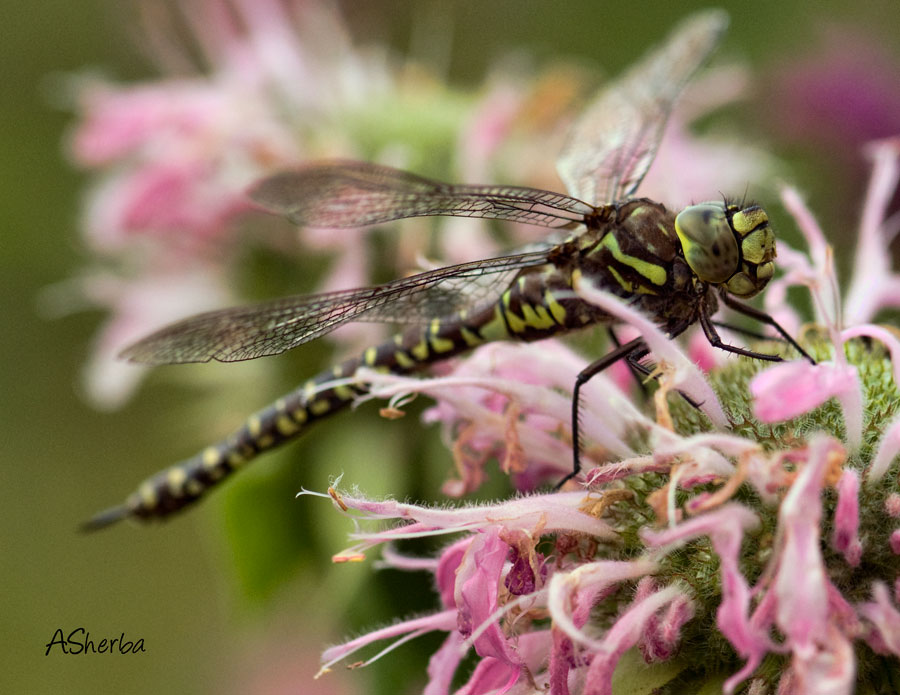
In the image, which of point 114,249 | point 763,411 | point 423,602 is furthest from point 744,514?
A: point 114,249

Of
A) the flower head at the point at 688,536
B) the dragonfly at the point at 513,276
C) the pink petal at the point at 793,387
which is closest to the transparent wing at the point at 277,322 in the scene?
the dragonfly at the point at 513,276

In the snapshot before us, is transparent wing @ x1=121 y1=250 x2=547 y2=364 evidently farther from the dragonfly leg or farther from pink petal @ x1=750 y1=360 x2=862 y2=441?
pink petal @ x1=750 y1=360 x2=862 y2=441

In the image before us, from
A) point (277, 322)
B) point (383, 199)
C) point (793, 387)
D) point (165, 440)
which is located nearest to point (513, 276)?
point (383, 199)

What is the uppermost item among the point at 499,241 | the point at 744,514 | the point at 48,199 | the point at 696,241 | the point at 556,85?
the point at 48,199

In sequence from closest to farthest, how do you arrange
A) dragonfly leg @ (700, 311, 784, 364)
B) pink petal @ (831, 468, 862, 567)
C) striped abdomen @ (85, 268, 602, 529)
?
pink petal @ (831, 468, 862, 567)
dragonfly leg @ (700, 311, 784, 364)
striped abdomen @ (85, 268, 602, 529)

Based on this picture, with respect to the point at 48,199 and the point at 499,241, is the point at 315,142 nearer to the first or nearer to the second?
the point at 499,241

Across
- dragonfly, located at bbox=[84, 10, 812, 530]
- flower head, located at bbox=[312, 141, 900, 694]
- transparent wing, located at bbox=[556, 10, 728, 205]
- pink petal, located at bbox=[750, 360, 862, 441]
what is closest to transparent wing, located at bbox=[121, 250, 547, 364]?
dragonfly, located at bbox=[84, 10, 812, 530]
